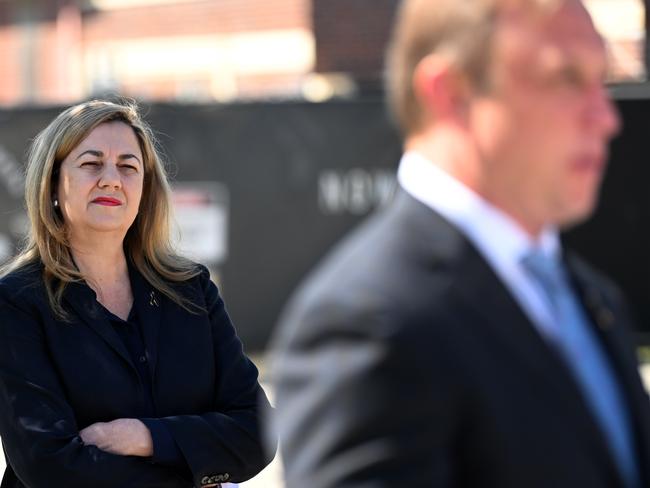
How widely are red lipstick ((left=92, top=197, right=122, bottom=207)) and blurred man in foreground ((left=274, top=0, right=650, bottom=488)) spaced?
6.40ft

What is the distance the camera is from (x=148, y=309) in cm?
378

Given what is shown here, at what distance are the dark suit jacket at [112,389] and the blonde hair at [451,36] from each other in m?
1.83

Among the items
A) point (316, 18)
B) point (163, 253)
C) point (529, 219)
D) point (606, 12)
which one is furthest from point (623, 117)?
point (529, 219)

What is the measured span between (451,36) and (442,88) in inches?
3.0

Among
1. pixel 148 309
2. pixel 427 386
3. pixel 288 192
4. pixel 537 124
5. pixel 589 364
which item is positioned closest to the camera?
pixel 427 386

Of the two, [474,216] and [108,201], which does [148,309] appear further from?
[474,216]

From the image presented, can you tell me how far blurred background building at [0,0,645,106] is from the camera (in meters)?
16.1

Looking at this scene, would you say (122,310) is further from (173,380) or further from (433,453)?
(433,453)

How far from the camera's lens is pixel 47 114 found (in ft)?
37.1

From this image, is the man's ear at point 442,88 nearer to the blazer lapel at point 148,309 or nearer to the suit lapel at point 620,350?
the suit lapel at point 620,350

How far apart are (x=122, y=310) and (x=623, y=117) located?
25.6 ft

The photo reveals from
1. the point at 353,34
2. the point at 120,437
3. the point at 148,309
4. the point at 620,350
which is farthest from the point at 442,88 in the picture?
the point at 353,34

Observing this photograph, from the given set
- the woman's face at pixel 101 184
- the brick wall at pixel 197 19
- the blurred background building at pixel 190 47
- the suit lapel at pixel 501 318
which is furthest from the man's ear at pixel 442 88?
the brick wall at pixel 197 19

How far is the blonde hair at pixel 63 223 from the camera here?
376cm
